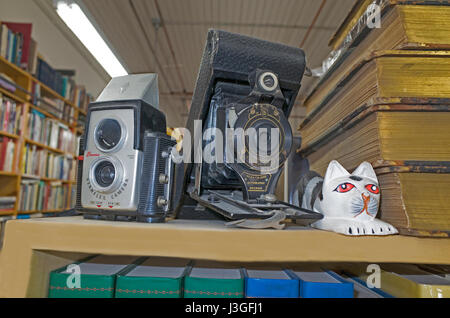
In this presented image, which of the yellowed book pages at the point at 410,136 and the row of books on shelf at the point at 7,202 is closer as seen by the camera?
the yellowed book pages at the point at 410,136

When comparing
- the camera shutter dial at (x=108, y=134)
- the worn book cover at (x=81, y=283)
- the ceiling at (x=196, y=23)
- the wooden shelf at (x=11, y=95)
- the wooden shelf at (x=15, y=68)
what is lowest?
the worn book cover at (x=81, y=283)

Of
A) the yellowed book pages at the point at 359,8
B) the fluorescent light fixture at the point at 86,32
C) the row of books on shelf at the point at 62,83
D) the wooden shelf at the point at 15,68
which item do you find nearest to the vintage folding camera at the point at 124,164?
the yellowed book pages at the point at 359,8

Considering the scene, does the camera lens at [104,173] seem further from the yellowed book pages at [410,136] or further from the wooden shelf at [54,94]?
the wooden shelf at [54,94]

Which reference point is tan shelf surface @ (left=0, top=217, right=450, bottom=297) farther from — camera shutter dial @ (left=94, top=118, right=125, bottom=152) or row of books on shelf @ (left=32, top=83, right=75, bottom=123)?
row of books on shelf @ (left=32, top=83, right=75, bottom=123)

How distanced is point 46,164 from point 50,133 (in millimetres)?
292

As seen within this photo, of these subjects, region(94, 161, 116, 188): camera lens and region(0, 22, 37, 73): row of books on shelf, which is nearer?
region(94, 161, 116, 188): camera lens

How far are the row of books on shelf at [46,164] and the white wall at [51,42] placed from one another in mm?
1134

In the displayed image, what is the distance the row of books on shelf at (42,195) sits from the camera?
2314 mm

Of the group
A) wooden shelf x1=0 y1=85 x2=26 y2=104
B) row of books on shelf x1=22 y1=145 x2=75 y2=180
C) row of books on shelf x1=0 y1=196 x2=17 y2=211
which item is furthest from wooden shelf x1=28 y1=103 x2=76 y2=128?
row of books on shelf x1=0 y1=196 x2=17 y2=211

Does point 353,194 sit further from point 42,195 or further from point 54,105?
point 54,105

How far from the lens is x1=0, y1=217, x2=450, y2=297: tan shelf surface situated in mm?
411

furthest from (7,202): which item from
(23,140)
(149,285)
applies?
(149,285)

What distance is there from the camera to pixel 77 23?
190cm

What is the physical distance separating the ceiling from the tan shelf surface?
7.40ft
